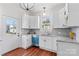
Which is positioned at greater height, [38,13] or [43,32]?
[38,13]

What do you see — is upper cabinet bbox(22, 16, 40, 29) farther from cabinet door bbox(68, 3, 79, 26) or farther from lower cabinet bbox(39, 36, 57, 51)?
cabinet door bbox(68, 3, 79, 26)

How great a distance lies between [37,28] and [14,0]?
12.9 ft

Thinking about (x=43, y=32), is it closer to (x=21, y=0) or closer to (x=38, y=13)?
(x=38, y=13)

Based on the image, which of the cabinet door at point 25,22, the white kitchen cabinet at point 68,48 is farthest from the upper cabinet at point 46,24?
the white kitchen cabinet at point 68,48

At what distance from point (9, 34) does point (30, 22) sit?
1417 mm

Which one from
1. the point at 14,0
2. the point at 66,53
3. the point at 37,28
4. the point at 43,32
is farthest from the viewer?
the point at 37,28

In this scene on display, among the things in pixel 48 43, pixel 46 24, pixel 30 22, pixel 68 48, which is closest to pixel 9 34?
pixel 30 22

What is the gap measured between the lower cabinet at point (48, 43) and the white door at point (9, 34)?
3.89 feet

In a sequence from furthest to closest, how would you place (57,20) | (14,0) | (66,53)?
1. (57,20)
2. (66,53)
3. (14,0)

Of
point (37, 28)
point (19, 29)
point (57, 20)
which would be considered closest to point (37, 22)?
point (37, 28)

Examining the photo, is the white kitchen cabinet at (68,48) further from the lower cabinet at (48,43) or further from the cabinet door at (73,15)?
the lower cabinet at (48,43)

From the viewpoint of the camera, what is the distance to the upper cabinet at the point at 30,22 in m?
4.32

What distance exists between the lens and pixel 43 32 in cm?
421

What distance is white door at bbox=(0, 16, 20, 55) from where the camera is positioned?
305 centimetres
